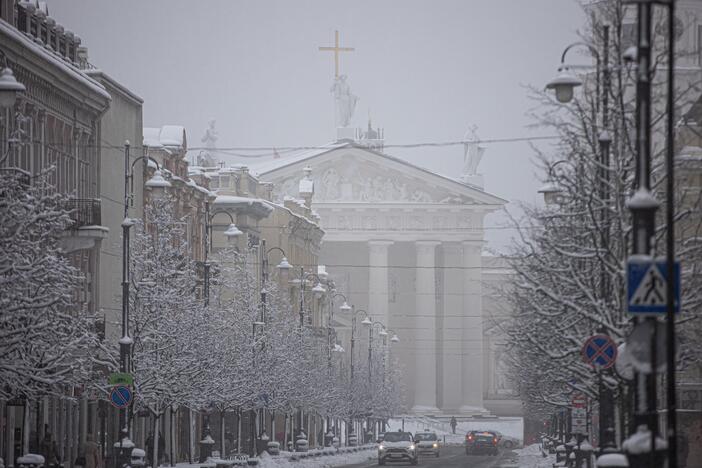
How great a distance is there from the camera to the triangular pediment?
16438cm

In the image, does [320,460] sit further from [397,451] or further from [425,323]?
[425,323]

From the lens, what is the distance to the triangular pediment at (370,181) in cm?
16438

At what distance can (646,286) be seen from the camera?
2041 centimetres

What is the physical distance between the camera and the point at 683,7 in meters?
76.1

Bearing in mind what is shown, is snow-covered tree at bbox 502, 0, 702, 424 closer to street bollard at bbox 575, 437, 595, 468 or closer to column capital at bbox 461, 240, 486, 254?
street bollard at bbox 575, 437, 595, 468

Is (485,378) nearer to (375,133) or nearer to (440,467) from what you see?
(375,133)

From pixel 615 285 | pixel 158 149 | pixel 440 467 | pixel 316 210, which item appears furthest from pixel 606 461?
pixel 316 210

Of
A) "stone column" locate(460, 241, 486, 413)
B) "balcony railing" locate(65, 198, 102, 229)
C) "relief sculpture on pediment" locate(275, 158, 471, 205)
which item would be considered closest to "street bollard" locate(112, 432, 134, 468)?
"balcony railing" locate(65, 198, 102, 229)

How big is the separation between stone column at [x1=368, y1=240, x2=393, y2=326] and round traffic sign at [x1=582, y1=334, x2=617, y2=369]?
135049mm

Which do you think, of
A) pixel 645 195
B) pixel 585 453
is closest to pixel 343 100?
pixel 585 453

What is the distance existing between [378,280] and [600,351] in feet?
455

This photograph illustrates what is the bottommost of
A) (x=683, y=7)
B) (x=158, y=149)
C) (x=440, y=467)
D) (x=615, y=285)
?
(x=440, y=467)

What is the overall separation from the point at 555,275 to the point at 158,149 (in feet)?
134

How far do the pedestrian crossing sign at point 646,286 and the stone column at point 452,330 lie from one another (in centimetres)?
14442
